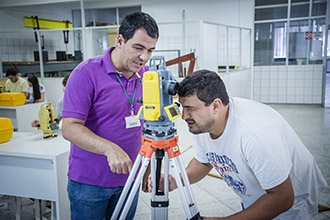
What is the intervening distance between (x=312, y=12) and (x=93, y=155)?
27.7 feet

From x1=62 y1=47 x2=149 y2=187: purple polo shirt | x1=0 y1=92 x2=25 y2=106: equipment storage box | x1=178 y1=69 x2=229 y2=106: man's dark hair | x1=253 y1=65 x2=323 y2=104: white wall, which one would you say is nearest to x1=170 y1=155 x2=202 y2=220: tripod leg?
x1=178 y1=69 x2=229 y2=106: man's dark hair

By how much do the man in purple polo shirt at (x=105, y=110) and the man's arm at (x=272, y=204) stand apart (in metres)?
0.52

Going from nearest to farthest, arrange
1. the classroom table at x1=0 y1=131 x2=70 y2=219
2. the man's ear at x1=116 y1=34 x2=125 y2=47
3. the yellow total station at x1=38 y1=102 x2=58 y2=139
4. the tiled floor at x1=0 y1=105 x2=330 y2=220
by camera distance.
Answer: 1. the man's ear at x1=116 y1=34 x2=125 y2=47
2. the classroom table at x1=0 y1=131 x2=70 y2=219
3. the yellow total station at x1=38 y1=102 x2=58 y2=139
4. the tiled floor at x1=0 y1=105 x2=330 y2=220

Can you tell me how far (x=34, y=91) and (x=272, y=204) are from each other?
4.76 meters

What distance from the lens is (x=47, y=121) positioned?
8.45ft

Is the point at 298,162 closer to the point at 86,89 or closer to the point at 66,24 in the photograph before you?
the point at 86,89

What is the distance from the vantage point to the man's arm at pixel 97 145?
3.52 feet

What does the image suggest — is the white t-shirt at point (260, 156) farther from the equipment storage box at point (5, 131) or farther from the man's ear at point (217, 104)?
the equipment storage box at point (5, 131)

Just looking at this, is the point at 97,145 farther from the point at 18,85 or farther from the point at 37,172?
the point at 18,85

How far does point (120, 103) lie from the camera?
57.1 inches

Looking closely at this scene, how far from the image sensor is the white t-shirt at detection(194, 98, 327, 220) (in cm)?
127

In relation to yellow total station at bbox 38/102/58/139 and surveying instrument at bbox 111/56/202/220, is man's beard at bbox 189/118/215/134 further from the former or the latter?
yellow total station at bbox 38/102/58/139

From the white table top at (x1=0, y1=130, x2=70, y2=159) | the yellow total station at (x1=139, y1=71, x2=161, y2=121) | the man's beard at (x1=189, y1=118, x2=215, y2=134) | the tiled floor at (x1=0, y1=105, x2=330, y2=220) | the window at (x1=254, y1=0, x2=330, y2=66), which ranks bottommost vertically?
the tiled floor at (x1=0, y1=105, x2=330, y2=220)

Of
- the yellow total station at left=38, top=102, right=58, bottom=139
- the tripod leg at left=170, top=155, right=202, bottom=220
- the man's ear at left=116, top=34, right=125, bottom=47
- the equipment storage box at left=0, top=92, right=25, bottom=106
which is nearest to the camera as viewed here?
the tripod leg at left=170, top=155, right=202, bottom=220
